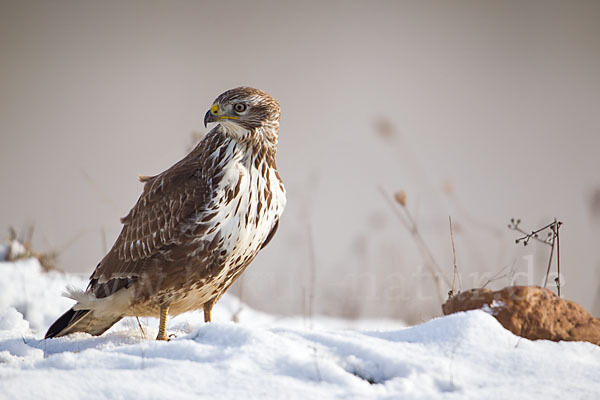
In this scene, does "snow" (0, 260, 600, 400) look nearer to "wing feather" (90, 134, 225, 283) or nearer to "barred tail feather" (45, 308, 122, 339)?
"wing feather" (90, 134, 225, 283)

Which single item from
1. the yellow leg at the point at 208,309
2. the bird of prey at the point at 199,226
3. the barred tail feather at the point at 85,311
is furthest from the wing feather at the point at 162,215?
the yellow leg at the point at 208,309

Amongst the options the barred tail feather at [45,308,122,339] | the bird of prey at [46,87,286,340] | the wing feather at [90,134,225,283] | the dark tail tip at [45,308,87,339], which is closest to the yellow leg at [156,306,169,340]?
the bird of prey at [46,87,286,340]

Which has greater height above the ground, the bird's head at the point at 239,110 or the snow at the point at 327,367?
the bird's head at the point at 239,110

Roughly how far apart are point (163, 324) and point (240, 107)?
5.28 feet

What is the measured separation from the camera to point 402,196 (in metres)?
4.43

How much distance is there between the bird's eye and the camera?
421 centimetres

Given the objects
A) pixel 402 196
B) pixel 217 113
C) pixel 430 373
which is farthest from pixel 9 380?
pixel 402 196

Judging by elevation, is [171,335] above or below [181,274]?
below

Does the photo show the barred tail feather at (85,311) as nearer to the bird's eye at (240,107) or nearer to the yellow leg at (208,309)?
the yellow leg at (208,309)

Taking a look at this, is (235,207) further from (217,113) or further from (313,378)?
(313,378)

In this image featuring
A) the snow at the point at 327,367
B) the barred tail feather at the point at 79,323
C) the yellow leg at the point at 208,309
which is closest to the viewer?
the snow at the point at 327,367

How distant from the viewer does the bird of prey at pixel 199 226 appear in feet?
13.0

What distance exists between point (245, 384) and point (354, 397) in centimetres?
43

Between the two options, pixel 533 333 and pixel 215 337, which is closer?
pixel 215 337
